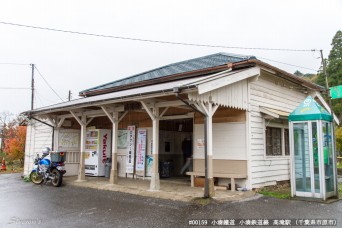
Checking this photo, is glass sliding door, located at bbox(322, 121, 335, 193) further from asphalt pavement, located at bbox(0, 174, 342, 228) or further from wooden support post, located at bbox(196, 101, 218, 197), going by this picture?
wooden support post, located at bbox(196, 101, 218, 197)

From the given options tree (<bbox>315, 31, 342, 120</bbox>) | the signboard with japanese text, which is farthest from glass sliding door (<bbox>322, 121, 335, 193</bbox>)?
tree (<bbox>315, 31, 342, 120</bbox>)

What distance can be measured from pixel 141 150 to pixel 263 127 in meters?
4.56

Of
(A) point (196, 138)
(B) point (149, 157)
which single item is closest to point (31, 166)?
(B) point (149, 157)

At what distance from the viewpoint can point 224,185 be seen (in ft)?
30.3

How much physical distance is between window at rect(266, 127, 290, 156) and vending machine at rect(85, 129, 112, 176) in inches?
253

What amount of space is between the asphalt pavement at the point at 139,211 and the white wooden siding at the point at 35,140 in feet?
17.4

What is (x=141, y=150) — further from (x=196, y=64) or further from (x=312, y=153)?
(x=312, y=153)

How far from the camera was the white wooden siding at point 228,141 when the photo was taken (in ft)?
30.2

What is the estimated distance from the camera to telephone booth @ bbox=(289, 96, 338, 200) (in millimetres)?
7762

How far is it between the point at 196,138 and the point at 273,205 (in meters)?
3.35

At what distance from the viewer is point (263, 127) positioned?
9.87m

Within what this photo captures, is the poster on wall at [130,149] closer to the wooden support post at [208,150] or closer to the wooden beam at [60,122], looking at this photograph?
the wooden beam at [60,122]

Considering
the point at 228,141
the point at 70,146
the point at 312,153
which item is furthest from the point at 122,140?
the point at 312,153

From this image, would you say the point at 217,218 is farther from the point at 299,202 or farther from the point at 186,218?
the point at 299,202
